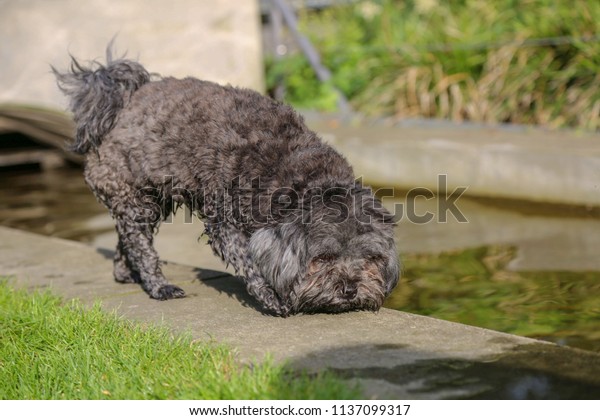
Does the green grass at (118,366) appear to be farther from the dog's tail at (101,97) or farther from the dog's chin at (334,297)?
the dog's tail at (101,97)

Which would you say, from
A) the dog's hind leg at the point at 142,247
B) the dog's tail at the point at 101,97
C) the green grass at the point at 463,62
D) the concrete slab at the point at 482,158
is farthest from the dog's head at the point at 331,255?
the green grass at the point at 463,62

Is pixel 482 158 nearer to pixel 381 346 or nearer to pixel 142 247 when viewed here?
pixel 142 247

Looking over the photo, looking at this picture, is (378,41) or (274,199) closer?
(274,199)

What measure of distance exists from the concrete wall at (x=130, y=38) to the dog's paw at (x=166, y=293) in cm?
544

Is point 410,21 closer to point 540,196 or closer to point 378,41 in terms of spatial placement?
point 378,41

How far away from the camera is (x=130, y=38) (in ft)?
39.9

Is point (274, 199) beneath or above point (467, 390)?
above

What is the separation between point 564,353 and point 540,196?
16.8 feet

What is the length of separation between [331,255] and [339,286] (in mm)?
195

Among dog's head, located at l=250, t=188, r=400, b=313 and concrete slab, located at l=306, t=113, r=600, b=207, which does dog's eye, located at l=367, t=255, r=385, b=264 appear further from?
concrete slab, located at l=306, t=113, r=600, b=207

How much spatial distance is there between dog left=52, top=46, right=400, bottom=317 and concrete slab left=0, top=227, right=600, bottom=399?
173 millimetres

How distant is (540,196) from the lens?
29.8 feet

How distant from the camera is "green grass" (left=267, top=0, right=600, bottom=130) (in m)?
10.9

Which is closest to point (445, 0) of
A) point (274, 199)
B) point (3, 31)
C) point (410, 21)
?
point (410, 21)
